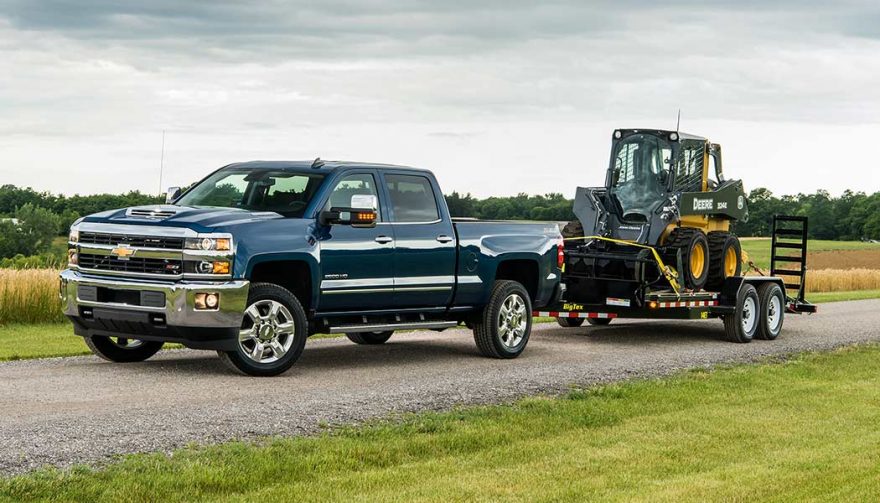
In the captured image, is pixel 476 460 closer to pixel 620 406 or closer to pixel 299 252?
pixel 620 406

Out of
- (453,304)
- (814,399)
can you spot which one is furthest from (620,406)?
(453,304)

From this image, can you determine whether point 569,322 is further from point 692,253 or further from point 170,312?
point 170,312

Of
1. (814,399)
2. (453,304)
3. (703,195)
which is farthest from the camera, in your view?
(703,195)

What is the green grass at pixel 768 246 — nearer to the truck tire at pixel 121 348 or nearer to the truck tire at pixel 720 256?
the truck tire at pixel 720 256

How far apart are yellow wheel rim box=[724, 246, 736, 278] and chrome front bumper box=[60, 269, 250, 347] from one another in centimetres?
1005

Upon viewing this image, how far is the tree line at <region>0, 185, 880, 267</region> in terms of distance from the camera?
26250 millimetres

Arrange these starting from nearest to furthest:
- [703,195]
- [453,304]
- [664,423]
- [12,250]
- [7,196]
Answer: [664,423]
[453,304]
[703,195]
[12,250]
[7,196]

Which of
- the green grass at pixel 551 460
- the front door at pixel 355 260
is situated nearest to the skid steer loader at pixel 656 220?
the front door at pixel 355 260

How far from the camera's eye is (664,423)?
35.6ft

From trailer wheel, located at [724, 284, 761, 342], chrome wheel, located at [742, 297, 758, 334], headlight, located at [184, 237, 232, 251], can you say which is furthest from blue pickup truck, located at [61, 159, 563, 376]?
chrome wheel, located at [742, 297, 758, 334]

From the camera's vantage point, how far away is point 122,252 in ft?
40.7

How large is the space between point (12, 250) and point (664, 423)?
203 feet

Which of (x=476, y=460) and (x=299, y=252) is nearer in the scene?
(x=476, y=460)

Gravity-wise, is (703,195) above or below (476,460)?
above
